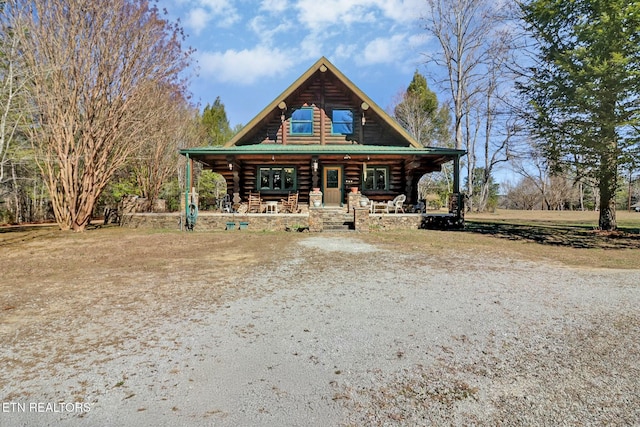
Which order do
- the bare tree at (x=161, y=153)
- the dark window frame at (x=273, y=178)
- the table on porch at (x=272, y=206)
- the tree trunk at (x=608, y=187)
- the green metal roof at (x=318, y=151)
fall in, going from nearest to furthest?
1. the tree trunk at (x=608, y=187)
2. the green metal roof at (x=318, y=151)
3. the table on porch at (x=272, y=206)
4. the dark window frame at (x=273, y=178)
5. the bare tree at (x=161, y=153)

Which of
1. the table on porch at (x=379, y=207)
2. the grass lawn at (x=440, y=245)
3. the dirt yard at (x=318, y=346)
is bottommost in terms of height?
the dirt yard at (x=318, y=346)

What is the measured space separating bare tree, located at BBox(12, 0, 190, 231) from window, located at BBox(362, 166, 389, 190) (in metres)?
11.9

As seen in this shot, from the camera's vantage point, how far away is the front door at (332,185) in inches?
713

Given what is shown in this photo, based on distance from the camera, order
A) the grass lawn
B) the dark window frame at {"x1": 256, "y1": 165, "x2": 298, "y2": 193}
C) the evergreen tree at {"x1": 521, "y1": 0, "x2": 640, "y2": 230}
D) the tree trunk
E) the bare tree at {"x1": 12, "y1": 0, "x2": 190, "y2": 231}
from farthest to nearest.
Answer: the dark window frame at {"x1": 256, "y1": 165, "x2": 298, "y2": 193} < the bare tree at {"x1": 12, "y1": 0, "x2": 190, "y2": 231} < the tree trunk < the evergreen tree at {"x1": 521, "y1": 0, "x2": 640, "y2": 230} < the grass lawn

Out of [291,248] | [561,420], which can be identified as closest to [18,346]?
[561,420]

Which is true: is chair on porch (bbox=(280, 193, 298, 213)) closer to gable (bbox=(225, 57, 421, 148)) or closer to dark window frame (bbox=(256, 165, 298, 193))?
dark window frame (bbox=(256, 165, 298, 193))

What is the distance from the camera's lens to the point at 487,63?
25328 millimetres

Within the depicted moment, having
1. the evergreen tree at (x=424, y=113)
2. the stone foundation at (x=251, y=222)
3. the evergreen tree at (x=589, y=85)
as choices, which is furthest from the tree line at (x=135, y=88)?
the evergreen tree at (x=424, y=113)

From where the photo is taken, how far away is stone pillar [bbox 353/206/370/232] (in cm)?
1341

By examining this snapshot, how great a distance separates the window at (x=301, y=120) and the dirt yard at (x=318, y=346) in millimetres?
12756

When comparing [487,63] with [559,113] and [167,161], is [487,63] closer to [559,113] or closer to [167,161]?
[559,113]

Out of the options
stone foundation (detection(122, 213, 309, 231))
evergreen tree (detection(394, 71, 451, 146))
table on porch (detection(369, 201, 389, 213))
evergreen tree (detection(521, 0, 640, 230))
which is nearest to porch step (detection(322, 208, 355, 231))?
stone foundation (detection(122, 213, 309, 231))

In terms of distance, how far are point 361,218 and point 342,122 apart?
716 cm

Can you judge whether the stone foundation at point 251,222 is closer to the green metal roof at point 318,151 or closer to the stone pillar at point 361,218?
the stone pillar at point 361,218
